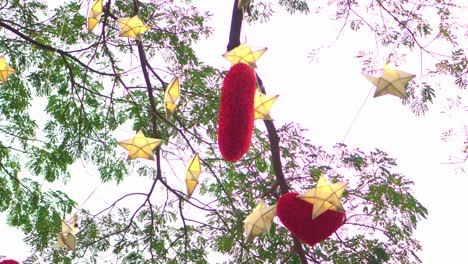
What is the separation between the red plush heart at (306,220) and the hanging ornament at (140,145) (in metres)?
0.28

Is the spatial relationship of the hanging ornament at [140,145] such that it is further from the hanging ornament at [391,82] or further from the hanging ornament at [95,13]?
the hanging ornament at [391,82]

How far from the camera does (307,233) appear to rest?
0.69 meters

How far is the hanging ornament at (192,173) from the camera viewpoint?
87 centimetres

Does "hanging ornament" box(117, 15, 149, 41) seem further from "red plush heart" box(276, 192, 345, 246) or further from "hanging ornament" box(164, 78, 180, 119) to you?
"red plush heart" box(276, 192, 345, 246)

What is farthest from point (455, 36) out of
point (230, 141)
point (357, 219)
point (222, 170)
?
point (230, 141)

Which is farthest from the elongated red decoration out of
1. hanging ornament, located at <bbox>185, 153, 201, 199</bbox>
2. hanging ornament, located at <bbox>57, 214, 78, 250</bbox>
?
hanging ornament, located at <bbox>57, 214, 78, 250</bbox>

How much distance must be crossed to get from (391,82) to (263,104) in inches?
6.5

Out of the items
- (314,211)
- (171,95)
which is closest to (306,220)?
(314,211)

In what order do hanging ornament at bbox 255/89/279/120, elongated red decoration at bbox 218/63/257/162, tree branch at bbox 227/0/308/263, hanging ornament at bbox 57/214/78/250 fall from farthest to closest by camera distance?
hanging ornament at bbox 57/214/78/250 → tree branch at bbox 227/0/308/263 → hanging ornament at bbox 255/89/279/120 → elongated red decoration at bbox 218/63/257/162

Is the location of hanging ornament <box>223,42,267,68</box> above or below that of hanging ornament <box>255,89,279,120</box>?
above

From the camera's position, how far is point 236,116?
589 millimetres

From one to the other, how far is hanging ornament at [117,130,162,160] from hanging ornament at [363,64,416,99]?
1.25 feet

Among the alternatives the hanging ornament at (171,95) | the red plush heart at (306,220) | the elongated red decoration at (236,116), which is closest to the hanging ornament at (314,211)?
the red plush heart at (306,220)

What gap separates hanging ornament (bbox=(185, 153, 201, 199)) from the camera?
0.87 metres
